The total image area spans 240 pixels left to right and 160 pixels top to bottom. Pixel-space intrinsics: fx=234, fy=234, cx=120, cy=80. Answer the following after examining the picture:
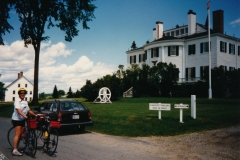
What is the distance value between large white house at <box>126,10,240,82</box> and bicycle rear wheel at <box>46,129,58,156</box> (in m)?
31.8

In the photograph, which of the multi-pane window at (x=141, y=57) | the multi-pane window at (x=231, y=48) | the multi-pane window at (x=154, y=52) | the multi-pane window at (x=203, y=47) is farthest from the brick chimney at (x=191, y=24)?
the multi-pane window at (x=141, y=57)

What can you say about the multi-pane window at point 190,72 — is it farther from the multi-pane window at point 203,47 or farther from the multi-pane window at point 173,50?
the multi-pane window at point 173,50

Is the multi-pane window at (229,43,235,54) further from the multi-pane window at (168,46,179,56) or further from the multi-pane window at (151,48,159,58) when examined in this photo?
the multi-pane window at (151,48,159,58)

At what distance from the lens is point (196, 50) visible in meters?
37.6

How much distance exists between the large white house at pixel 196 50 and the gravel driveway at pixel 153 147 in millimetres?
27144

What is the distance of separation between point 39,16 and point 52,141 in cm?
2502

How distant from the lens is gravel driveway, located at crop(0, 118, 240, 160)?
7199 millimetres

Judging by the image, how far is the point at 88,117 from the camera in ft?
38.4

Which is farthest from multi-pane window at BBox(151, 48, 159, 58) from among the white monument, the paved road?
the paved road

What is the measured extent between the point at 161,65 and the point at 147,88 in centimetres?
406

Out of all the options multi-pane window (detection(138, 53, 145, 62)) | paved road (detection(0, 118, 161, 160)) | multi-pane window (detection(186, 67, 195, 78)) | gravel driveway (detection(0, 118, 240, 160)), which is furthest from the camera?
multi-pane window (detection(138, 53, 145, 62))

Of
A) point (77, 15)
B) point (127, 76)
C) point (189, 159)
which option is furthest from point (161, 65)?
point (189, 159)

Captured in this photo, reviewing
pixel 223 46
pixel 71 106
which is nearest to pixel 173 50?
pixel 223 46

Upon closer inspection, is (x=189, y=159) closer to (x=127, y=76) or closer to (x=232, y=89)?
(x=232, y=89)
